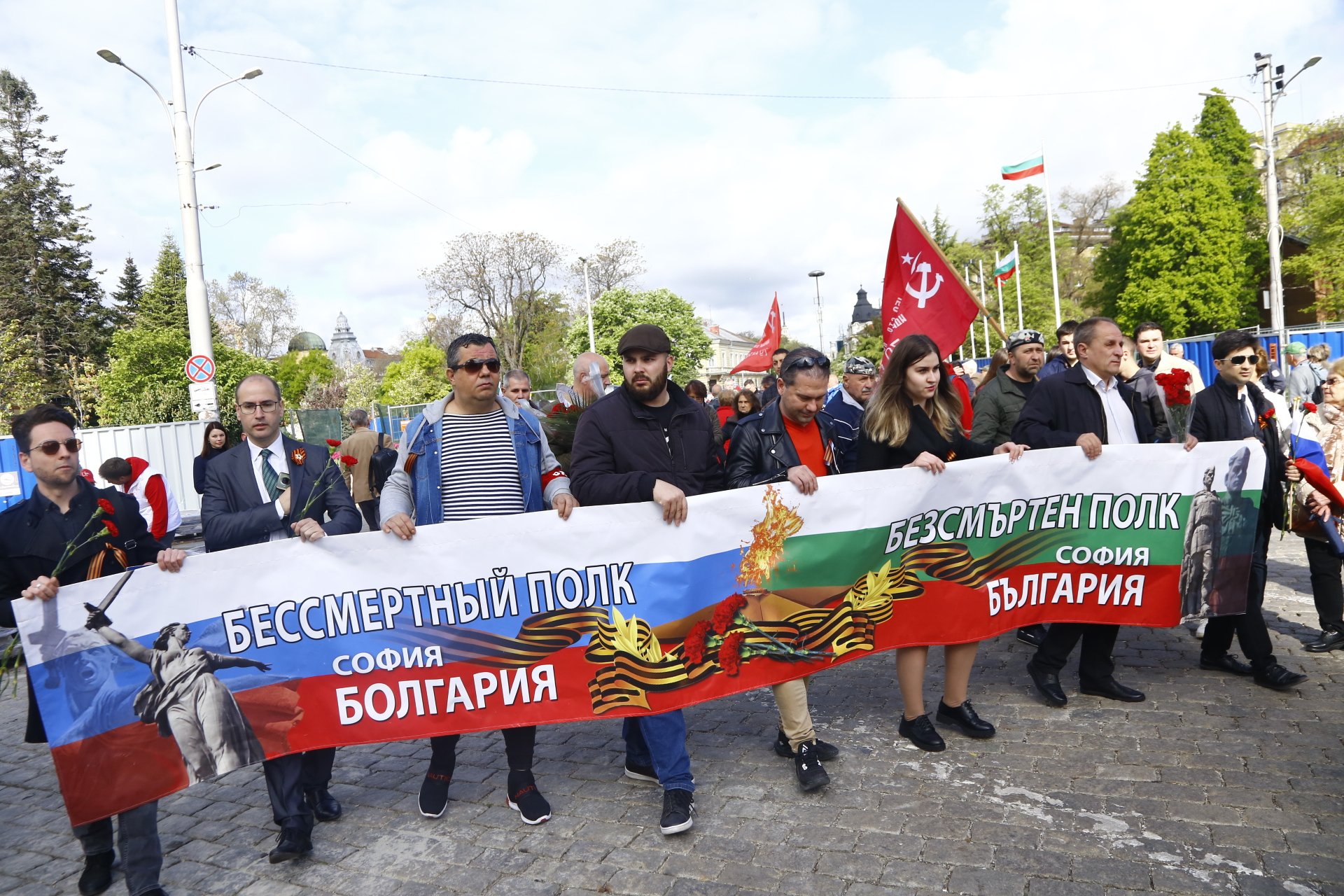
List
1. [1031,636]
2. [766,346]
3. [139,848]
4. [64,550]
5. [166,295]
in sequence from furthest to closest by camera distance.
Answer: [166,295]
[766,346]
[1031,636]
[64,550]
[139,848]

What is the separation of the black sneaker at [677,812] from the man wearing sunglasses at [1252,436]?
3.15 m

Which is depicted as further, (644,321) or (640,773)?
(644,321)

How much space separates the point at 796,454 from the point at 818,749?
1.36m

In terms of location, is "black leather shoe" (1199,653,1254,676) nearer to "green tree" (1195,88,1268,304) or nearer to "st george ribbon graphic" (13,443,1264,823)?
"st george ribbon graphic" (13,443,1264,823)

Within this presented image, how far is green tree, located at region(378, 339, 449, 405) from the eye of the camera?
5519 centimetres

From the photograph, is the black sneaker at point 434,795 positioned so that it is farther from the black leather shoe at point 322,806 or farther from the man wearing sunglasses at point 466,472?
the black leather shoe at point 322,806

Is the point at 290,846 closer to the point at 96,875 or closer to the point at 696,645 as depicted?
the point at 96,875

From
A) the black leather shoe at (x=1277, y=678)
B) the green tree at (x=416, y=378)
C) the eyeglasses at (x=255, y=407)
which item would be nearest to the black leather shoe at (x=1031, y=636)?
the black leather shoe at (x=1277, y=678)

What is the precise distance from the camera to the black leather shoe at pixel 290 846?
146 inches

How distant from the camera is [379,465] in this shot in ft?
34.4

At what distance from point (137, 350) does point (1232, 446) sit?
2864 centimetres

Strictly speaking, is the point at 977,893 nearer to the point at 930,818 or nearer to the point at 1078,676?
the point at 930,818

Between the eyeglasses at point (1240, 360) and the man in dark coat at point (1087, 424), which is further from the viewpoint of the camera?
the eyeglasses at point (1240, 360)

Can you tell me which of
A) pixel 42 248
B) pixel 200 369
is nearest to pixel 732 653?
pixel 200 369
